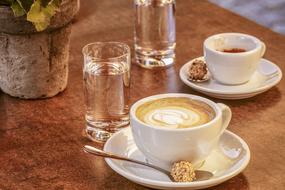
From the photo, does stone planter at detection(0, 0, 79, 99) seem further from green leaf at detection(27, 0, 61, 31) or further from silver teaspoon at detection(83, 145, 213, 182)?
silver teaspoon at detection(83, 145, 213, 182)

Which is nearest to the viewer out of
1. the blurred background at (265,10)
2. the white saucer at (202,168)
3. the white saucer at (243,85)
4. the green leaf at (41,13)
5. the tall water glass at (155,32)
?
Result: the white saucer at (202,168)

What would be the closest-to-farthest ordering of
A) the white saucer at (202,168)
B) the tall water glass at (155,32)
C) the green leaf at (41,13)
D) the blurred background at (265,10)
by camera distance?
the white saucer at (202,168), the green leaf at (41,13), the tall water glass at (155,32), the blurred background at (265,10)

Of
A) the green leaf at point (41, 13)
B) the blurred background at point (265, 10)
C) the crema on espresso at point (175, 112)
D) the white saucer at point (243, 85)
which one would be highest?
the green leaf at point (41, 13)

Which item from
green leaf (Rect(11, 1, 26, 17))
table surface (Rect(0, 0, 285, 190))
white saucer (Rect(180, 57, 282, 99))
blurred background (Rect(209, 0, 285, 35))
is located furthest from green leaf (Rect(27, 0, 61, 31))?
blurred background (Rect(209, 0, 285, 35))

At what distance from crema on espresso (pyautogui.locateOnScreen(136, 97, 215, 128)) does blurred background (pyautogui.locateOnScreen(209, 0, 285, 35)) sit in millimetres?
1343

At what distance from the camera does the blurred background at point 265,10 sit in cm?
242

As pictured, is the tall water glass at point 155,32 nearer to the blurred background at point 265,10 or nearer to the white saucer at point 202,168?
the white saucer at point 202,168

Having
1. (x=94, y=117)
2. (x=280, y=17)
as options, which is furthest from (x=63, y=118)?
(x=280, y=17)

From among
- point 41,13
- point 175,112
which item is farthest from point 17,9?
point 175,112

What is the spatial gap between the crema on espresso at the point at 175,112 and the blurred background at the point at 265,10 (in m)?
1.34

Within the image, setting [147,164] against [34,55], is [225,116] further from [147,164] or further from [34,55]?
[34,55]

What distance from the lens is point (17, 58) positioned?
1.32 metres

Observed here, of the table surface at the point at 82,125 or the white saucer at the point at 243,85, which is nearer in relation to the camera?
the table surface at the point at 82,125

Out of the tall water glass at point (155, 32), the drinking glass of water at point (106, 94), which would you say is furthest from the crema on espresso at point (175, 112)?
the tall water glass at point (155, 32)
